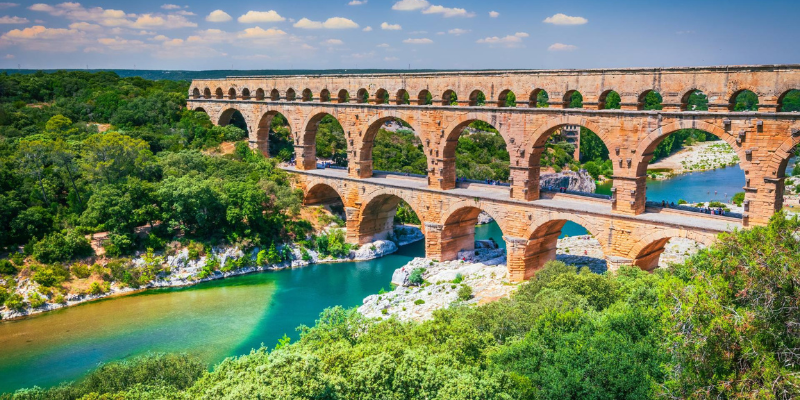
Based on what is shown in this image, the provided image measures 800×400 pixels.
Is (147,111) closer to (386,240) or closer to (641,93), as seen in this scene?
(386,240)

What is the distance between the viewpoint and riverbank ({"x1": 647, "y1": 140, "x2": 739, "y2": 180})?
191 ft

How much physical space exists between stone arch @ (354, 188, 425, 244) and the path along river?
177cm

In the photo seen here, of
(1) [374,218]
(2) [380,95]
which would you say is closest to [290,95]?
(2) [380,95]

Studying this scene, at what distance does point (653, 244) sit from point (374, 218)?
1451 cm

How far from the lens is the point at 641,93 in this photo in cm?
2144

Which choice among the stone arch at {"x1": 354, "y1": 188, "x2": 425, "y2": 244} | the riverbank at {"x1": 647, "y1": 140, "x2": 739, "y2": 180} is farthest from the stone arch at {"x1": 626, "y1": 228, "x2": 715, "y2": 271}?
the riverbank at {"x1": 647, "y1": 140, "x2": 739, "y2": 180}

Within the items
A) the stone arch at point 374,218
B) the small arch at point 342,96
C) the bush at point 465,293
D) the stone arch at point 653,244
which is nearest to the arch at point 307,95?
the small arch at point 342,96

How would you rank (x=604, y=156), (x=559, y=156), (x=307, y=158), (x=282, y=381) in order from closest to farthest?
(x=282, y=381) → (x=307, y=158) → (x=559, y=156) → (x=604, y=156)

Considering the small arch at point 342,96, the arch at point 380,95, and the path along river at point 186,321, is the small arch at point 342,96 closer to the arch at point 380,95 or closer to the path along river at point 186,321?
the arch at point 380,95

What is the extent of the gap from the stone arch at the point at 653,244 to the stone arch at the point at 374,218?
11.9 m

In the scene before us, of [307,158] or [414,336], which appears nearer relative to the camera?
[414,336]

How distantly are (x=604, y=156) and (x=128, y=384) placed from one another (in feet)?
182

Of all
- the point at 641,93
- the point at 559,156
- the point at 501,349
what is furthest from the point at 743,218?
the point at 559,156

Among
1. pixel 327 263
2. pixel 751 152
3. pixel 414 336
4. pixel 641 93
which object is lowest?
pixel 327 263
